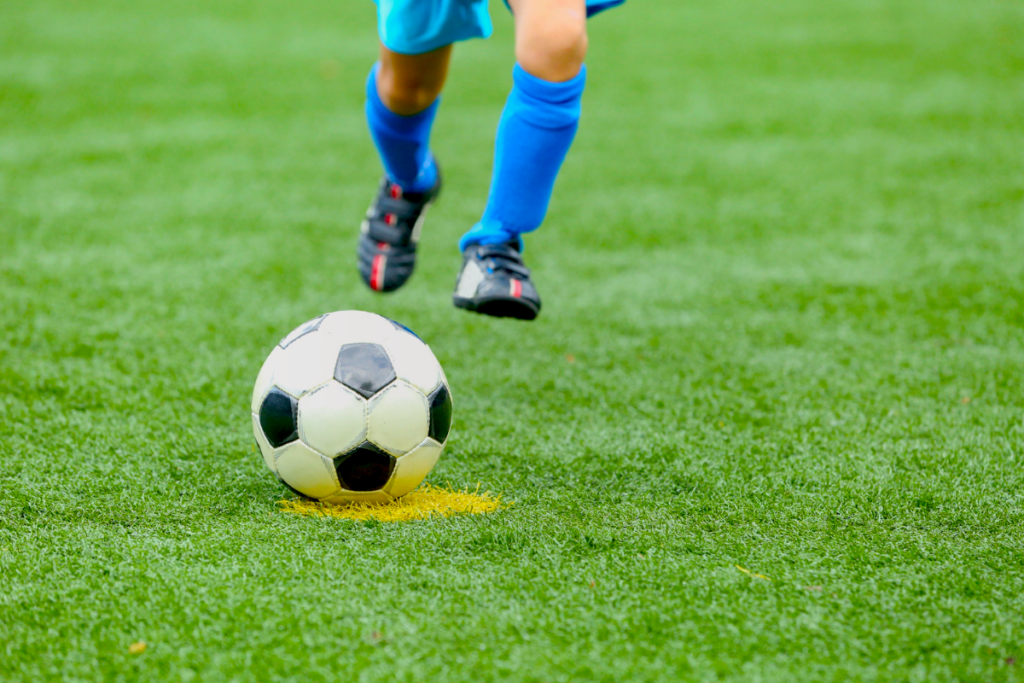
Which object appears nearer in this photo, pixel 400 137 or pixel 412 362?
pixel 412 362

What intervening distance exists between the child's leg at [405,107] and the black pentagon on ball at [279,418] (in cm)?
136

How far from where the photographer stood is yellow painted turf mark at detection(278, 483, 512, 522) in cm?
226

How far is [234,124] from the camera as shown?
22.6 feet

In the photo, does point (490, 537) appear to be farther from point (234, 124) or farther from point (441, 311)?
point (234, 124)

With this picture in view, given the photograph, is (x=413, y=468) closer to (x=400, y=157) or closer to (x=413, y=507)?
(x=413, y=507)

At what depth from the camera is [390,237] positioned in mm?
3566

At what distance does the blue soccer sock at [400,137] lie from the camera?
3.39 m

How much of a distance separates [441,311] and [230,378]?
103 cm

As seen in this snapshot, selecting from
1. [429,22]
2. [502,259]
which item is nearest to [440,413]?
[502,259]

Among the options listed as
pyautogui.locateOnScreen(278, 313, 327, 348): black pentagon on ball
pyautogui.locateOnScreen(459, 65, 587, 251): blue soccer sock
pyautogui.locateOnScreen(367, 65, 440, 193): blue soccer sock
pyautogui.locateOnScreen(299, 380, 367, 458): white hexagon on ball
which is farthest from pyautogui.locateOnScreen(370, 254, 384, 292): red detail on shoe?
pyautogui.locateOnScreen(299, 380, 367, 458): white hexagon on ball

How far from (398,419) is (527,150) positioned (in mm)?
825

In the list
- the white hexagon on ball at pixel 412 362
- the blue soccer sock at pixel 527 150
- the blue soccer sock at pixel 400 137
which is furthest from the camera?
the blue soccer sock at pixel 400 137

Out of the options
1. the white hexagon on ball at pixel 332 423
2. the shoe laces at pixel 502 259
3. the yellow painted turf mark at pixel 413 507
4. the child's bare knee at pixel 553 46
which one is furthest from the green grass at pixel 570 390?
the child's bare knee at pixel 553 46

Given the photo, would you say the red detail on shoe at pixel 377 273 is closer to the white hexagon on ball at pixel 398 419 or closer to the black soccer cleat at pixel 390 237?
the black soccer cleat at pixel 390 237
